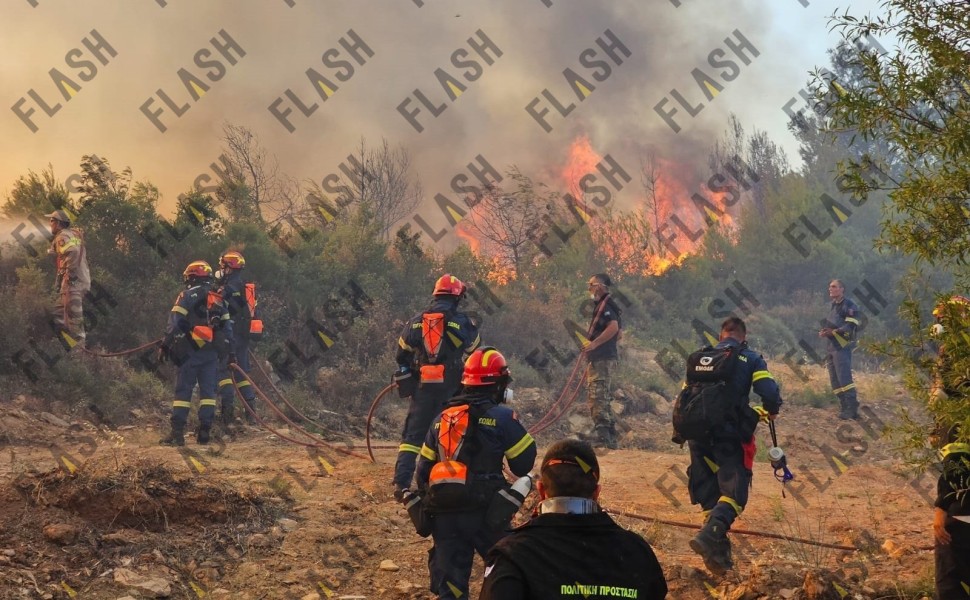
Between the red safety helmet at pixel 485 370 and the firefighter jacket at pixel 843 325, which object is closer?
the red safety helmet at pixel 485 370

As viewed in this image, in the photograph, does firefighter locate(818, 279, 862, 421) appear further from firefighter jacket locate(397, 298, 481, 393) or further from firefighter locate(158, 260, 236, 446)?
firefighter locate(158, 260, 236, 446)

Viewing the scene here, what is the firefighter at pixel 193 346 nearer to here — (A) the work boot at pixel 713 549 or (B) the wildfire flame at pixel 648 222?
(A) the work boot at pixel 713 549

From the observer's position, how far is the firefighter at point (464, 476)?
15.0 feet

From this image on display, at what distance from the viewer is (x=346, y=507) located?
25.4ft

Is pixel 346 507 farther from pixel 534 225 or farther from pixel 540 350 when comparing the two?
pixel 534 225

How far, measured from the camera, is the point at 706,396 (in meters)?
6.13

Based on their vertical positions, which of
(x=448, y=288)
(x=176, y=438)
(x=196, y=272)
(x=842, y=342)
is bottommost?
(x=176, y=438)

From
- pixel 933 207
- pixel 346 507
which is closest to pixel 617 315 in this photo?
pixel 346 507

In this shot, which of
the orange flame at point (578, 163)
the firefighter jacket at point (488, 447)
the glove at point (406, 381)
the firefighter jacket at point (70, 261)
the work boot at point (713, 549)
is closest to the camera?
the firefighter jacket at point (488, 447)

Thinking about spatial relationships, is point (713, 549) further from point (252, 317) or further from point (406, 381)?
point (252, 317)

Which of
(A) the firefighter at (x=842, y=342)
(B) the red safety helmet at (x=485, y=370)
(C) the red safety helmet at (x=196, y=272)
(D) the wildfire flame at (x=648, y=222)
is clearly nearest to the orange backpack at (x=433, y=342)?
(B) the red safety helmet at (x=485, y=370)

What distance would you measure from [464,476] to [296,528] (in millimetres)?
2979

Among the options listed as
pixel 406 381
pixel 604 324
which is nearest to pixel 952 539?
pixel 406 381

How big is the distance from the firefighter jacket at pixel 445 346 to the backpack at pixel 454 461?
2.73 meters
